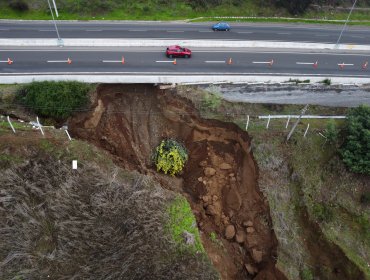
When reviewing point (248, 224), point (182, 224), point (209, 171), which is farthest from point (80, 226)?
point (248, 224)

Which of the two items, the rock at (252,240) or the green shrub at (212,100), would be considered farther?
the green shrub at (212,100)

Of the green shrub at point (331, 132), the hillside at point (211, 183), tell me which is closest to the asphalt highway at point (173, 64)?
the hillside at point (211, 183)

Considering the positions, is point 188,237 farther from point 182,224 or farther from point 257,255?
point 257,255

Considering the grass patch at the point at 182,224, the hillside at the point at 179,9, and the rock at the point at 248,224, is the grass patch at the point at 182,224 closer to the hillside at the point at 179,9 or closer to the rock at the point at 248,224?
the rock at the point at 248,224

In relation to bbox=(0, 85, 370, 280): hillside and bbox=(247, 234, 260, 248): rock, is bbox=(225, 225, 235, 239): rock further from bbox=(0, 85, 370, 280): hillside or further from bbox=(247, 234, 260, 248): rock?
bbox=(247, 234, 260, 248): rock

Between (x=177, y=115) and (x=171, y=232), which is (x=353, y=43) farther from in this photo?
(x=171, y=232)

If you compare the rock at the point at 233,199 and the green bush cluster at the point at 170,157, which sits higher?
the green bush cluster at the point at 170,157
